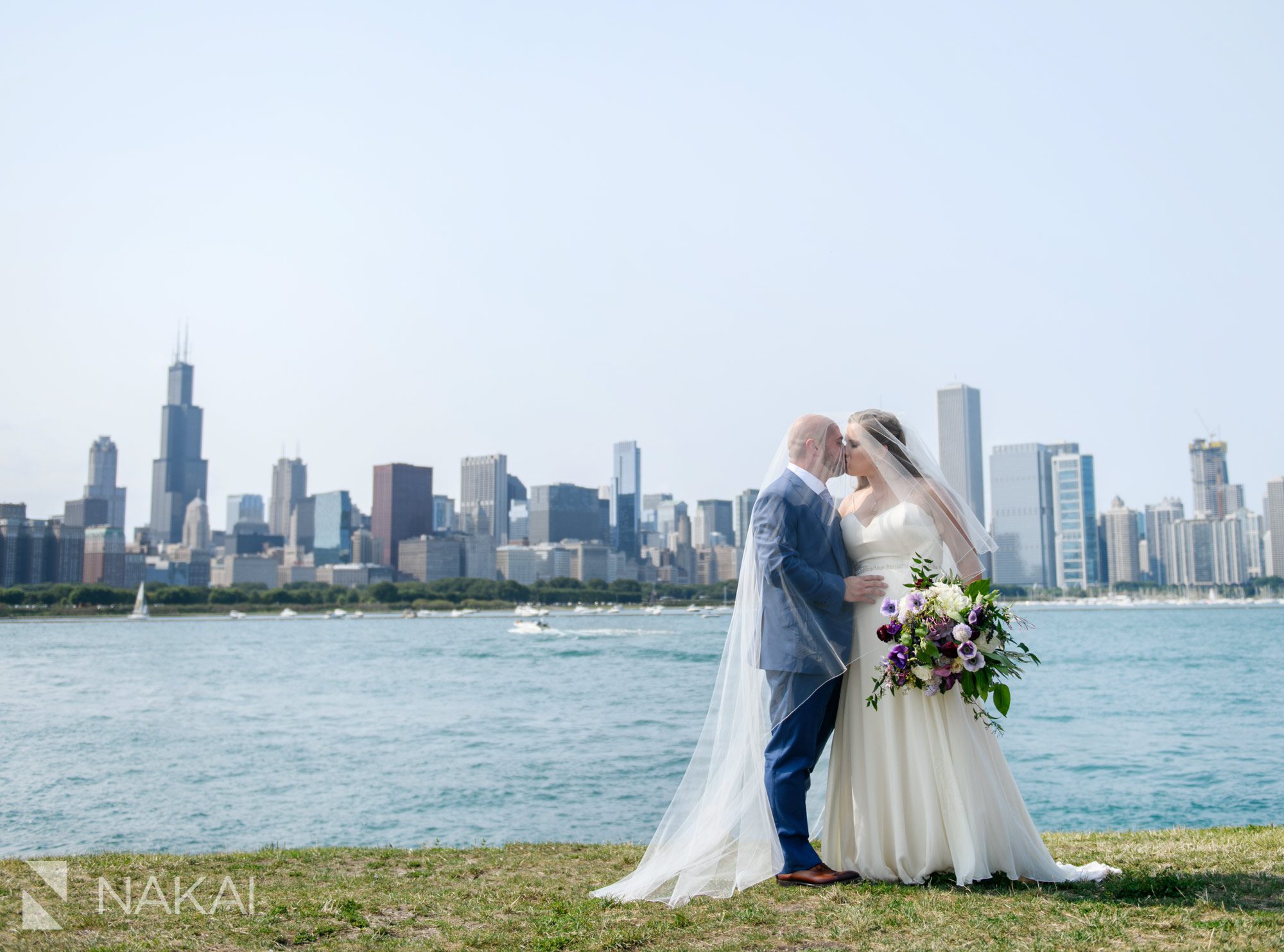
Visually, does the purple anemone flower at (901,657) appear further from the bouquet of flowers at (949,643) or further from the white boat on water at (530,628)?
the white boat on water at (530,628)

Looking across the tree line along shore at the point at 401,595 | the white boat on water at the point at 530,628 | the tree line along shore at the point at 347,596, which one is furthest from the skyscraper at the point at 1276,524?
the white boat on water at the point at 530,628

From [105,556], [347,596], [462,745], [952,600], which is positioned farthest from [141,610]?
[952,600]

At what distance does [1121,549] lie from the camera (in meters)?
184

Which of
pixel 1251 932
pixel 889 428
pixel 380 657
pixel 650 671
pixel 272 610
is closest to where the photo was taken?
pixel 1251 932

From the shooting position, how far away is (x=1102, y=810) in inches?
736

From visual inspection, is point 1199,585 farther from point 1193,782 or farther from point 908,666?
point 908,666

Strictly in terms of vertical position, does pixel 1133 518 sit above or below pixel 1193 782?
above

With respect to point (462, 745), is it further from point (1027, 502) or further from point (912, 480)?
point (1027, 502)

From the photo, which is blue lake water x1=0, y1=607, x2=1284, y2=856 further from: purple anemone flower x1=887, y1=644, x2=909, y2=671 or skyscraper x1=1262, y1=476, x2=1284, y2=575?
skyscraper x1=1262, y1=476, x2=1284, y2=575

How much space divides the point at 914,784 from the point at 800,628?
3.28 feet

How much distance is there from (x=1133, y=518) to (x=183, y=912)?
204 metres

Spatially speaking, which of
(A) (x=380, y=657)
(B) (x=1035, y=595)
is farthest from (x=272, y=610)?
(B) (x=1035, y=595)

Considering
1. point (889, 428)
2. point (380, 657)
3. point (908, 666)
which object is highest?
point (889, 428)

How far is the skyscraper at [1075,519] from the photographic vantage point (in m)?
178
